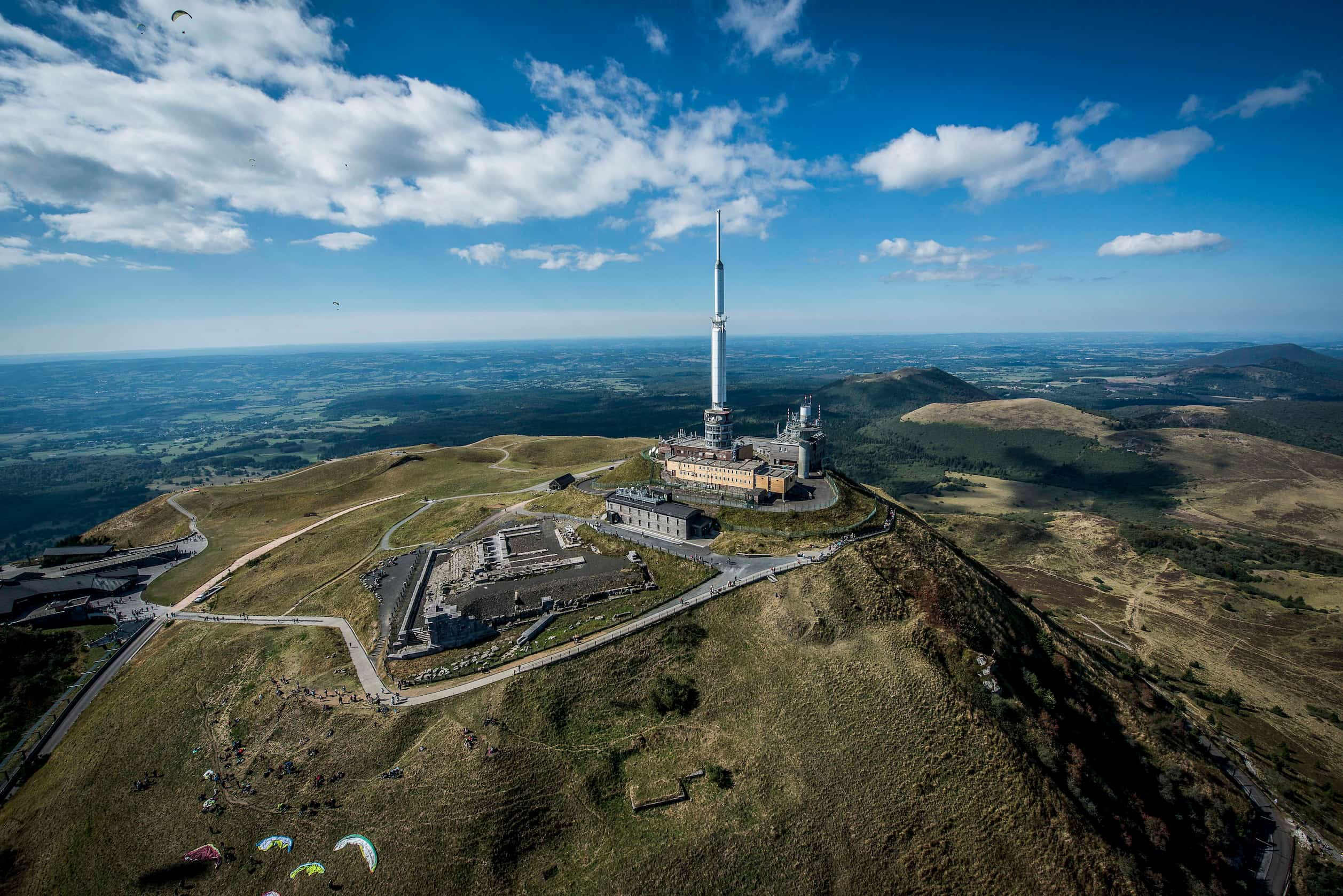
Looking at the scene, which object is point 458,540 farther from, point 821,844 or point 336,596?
point 821,844

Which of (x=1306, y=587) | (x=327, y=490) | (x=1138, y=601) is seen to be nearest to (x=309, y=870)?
(x=327, y=490)

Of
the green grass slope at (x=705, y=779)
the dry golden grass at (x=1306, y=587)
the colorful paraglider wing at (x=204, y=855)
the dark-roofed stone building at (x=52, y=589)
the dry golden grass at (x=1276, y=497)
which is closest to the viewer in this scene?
the green grass slope at (x=705, y=779)

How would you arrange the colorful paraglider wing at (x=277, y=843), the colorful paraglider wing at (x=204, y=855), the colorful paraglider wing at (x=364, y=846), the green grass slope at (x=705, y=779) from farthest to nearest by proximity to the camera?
the colorful paraglider wing at (x=277, y=843) < the colorful paraglider wing at (x=204, y=855) < the green grass slope at (x=705, y=779) < the colorful paraglider wing at (x=364, y=846)

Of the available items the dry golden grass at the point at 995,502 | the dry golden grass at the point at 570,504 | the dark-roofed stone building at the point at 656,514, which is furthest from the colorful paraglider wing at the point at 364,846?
the dry golden grass at the point at 995,502

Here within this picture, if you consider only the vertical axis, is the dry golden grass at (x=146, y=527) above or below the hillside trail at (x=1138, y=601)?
above

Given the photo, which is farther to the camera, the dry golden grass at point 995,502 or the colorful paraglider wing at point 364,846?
the dry golden grass at point 995,502

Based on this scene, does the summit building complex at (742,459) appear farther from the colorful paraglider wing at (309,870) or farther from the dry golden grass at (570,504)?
the colorful paraglider wing at (309,870)

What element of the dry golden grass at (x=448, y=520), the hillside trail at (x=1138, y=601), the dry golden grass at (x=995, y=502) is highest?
the dry golden grass at (x=448, y=520)
